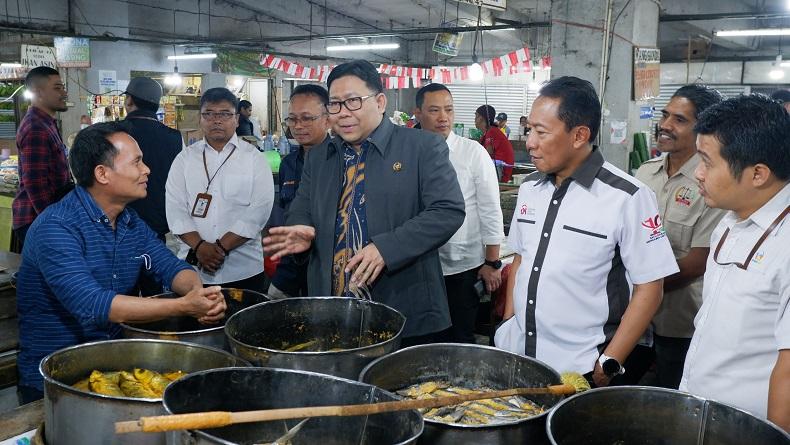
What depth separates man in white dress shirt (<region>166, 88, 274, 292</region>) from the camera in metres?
3.36

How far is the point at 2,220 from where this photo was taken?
5.48m

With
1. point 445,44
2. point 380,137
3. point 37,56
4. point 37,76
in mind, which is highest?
point 445,44

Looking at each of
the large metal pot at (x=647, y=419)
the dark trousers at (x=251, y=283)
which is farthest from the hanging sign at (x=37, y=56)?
the large metal pot at (x=647, y=419)

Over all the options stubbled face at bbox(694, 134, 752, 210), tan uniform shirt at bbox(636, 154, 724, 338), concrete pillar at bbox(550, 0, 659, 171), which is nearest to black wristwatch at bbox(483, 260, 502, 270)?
tan uniform shirt at bbox(636, 154, 724, 338)

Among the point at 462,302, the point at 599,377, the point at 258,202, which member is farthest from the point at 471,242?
the point at 599,377

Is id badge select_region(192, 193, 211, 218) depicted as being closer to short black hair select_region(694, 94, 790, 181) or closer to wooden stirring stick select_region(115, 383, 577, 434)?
wooden stirring stick select_region(115, 383, 577, 434)

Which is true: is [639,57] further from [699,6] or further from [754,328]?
[699,6]

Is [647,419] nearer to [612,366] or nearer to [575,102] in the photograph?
[612,366]

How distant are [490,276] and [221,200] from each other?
1.61 m

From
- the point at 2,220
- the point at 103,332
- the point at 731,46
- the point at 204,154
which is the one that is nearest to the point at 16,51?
the point at 2,220

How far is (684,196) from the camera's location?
2719mm

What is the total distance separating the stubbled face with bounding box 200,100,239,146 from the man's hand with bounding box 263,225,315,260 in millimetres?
1359

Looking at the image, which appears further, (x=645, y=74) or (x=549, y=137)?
(x=645, y=74)

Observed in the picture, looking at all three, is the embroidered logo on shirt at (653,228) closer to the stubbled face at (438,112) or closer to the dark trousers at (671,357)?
the dark trousers at (671,357)
